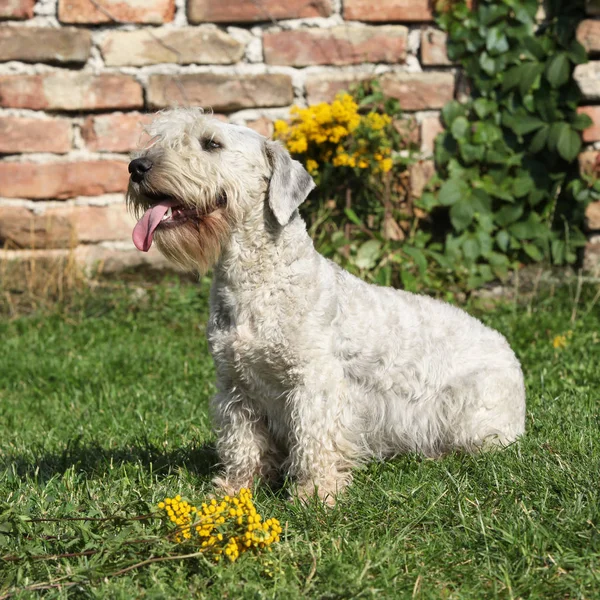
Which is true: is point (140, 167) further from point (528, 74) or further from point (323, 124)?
point (528, 74)

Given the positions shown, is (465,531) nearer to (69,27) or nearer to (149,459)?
(149,459)

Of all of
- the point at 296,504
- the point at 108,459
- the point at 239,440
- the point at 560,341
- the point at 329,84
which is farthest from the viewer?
the point at 329,84

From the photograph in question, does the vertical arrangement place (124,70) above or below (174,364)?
above

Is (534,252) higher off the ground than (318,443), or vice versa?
(318,443)

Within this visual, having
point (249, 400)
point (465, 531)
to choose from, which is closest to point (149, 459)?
point (249, 400)

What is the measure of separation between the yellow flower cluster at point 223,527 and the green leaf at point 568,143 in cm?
443

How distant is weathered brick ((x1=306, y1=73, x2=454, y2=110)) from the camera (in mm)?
6543

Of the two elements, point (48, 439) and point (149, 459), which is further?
point (48, 439)

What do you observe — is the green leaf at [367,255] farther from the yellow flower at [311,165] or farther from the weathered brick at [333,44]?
the weathered brick at [333,44]

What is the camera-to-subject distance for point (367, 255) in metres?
6.46

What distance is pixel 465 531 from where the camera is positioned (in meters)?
2.80

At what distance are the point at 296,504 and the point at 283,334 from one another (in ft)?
2.13

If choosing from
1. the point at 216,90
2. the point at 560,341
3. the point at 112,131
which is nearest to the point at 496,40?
the point at 216,90

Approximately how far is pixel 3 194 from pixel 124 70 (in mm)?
1333
